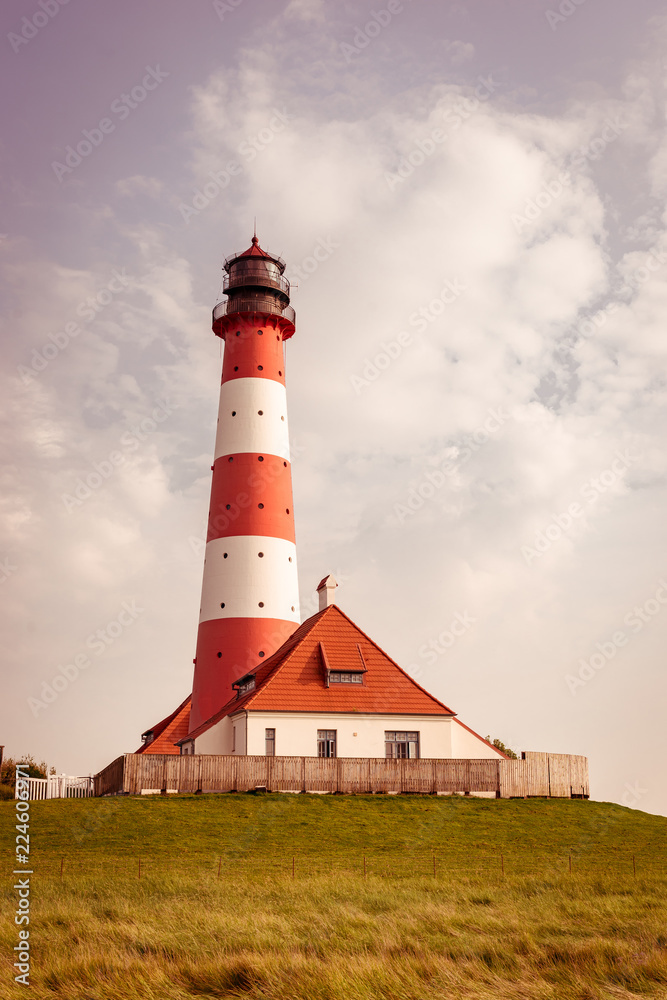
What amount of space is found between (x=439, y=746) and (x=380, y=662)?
4452 mm

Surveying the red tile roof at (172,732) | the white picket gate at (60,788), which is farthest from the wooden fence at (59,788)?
the red tile roof at (172,732)

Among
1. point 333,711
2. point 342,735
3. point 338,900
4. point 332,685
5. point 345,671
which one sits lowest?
point 338,900

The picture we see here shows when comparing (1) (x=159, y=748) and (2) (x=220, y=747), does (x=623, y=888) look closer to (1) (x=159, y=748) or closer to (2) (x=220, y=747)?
(2) (x=220, y=747)

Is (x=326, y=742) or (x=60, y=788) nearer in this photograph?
(x=326, y=742)

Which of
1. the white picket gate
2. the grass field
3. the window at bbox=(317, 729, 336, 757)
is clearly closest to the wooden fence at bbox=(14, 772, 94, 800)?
the white picket gate

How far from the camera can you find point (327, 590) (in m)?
45.9

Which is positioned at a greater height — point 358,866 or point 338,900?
point 338,900

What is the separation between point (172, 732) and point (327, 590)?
11.7m

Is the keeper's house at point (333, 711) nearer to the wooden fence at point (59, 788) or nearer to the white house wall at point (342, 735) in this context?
the white house wall at point (342, 735)

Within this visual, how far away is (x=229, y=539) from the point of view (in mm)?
46156

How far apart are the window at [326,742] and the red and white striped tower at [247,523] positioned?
20.3 feet

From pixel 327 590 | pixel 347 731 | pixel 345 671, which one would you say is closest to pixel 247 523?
pixel 327 590

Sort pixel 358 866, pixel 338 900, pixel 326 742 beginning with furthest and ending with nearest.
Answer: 1. pixel 326 742
2. pixel 358 866
3. pixel 338 900

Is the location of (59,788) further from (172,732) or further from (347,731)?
(347,731)
